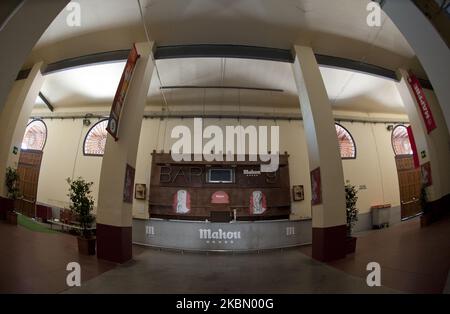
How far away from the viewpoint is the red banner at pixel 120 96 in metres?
3.96

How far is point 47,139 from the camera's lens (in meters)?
7.97

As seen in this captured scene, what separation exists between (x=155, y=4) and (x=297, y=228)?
23.2 ft

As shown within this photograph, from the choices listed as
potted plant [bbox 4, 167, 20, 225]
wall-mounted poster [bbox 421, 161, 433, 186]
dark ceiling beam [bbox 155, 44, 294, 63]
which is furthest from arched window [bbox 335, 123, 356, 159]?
potted plant [bbox 4, 167, 20, 225]

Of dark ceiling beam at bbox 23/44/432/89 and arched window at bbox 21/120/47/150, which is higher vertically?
dark ceiling beam at bbox 23/44/432/89

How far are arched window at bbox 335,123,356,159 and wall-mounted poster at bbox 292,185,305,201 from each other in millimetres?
2354

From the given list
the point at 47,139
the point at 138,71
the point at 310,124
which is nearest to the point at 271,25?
the point at 310,124

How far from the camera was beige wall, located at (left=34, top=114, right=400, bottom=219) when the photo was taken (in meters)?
7.96

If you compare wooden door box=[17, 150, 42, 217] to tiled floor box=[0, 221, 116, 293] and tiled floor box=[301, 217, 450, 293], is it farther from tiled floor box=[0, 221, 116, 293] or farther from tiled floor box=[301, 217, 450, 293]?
tiled floor box=[301, 217, 450, 293]

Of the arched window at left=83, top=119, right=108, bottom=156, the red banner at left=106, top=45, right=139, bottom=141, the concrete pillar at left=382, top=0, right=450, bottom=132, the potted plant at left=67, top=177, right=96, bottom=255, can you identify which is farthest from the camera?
the arched window at left=83, top=119, right=108, bottom=156

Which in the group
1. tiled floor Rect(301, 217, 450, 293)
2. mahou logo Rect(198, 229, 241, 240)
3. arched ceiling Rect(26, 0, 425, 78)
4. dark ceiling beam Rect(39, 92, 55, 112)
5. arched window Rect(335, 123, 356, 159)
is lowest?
mahou logo Rect(198, 229, 241, 240)

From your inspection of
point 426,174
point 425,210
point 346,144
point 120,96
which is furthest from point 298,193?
point 120,96

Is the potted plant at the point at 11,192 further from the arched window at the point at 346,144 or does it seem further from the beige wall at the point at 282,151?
the arched window at the point at 346,144

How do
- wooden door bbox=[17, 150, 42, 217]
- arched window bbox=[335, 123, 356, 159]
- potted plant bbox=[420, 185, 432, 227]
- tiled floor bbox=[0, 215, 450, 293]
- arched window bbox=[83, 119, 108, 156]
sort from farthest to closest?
1. arched window bbox=[335, 123, 356, 159]
2. arched window bbox=[83, 119, 108, 156]
3. wooden door bbox=[17, 150, 42, 217]
4. potted plant bbox=[420, 185, 432, 227]
5. tiled floor bbox=[0, 215, 450, 293]
